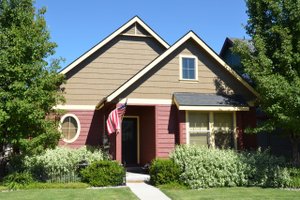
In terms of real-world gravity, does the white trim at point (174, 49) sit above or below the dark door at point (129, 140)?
above

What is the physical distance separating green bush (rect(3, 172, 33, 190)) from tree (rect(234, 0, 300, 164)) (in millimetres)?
8811

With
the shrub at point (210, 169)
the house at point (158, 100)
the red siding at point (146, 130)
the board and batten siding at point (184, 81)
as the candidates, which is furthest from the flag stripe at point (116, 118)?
the shrub at point (210, 169)

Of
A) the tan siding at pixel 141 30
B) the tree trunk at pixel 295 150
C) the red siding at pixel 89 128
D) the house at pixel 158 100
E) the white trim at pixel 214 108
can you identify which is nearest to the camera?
the tree trunk at pixel 295 150

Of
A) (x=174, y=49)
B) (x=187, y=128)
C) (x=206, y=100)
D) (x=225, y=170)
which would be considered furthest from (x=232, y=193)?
(x=174, y=49)

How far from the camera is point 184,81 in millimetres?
17703

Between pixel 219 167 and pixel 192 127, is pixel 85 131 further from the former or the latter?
pixel 219 167

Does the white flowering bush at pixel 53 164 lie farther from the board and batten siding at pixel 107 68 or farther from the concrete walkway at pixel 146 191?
the board and batten siding at pixel 107 68

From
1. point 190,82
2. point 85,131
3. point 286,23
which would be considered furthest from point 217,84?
point 85,131

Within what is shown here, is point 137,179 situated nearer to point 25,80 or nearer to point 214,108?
point 214,108

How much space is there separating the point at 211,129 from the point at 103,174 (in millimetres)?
5255

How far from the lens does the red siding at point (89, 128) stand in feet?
61.8

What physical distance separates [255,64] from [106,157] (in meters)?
6.91

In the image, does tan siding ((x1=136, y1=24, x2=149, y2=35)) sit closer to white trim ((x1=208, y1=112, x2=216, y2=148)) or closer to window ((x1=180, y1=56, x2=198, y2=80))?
window ((x1=180, y1=56, x2=198, y2=80))

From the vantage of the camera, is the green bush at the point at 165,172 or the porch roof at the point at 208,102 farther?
the porch roof at the point at 208,102
